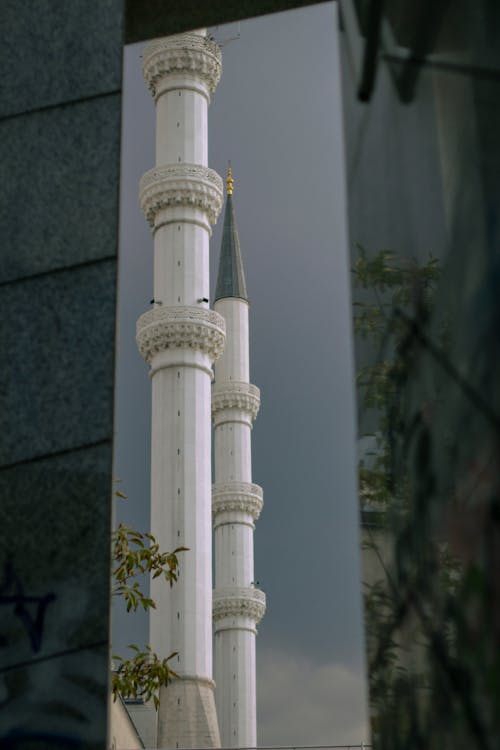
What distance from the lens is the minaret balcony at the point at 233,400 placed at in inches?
1989

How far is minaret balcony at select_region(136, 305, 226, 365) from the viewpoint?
132 ft

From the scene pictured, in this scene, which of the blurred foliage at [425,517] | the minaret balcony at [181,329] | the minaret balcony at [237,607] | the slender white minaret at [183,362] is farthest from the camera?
the minaret balcony at [237,607]

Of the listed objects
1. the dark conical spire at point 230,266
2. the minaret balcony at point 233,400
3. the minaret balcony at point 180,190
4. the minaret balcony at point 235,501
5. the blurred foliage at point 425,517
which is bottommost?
the blurred foliage at point 425,517

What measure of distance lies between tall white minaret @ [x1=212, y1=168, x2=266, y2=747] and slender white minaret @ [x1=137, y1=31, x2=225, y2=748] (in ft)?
29.0

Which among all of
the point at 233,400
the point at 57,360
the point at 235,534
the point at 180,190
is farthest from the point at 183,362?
the point at 57,360

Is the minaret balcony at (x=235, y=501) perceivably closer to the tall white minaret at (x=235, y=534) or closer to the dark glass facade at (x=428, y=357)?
the tall white minaret at (x=235, y=534)

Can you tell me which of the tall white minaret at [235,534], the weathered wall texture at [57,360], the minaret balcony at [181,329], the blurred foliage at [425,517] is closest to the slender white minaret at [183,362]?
the minaret balcony at [181,329]

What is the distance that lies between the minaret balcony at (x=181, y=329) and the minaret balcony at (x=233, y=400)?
9.51 metres

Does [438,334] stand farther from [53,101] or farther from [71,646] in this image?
[53,101]

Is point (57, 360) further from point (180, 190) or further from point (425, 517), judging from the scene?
point (180, 190)

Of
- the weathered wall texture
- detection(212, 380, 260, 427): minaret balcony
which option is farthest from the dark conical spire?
the weathered wall texture

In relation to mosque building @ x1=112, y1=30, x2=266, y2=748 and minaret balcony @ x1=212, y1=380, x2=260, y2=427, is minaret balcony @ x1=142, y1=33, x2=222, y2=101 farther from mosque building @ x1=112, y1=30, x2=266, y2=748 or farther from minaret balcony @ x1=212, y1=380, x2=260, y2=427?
minaret balcony @ x1=212, y1=380, x2=260, y2=427

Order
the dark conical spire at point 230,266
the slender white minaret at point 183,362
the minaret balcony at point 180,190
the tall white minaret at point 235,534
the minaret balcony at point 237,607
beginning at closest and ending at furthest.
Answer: the slender white minaret at point 183,362 < the minaret balcony at point 180,190 < the tall white minaret at point 235,534 < the minaret balcony at point 237,607 < the dark conical spire at point 230,266

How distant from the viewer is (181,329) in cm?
4025
